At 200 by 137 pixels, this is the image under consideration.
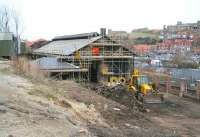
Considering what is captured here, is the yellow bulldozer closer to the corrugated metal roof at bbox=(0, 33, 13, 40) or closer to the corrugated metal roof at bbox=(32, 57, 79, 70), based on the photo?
the corrugated metal roof at bbox=(32, 57, 79, 70)

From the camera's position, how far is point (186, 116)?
25609mm

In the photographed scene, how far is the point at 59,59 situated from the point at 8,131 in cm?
3408

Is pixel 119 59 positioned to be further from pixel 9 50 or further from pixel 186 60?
pixel 186 60

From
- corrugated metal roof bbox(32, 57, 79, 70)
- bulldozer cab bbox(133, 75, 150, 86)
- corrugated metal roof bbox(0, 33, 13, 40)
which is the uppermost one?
corrugated metal roof bbox(0, 33, 13, 40)

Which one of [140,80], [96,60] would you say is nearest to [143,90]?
[140,80]

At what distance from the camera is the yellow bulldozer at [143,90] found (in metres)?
27.7

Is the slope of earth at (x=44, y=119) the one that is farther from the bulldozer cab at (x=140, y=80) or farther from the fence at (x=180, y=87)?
Answer: the fence at (x=180, y=87)

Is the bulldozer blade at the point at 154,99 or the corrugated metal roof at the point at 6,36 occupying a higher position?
the corrugated metal roof at the point at 6,36

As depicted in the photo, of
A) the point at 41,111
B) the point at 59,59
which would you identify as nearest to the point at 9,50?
the point at 59,59

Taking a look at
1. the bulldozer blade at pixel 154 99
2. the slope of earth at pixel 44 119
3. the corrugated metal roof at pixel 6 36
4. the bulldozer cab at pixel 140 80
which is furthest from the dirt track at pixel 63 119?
the corrugated metal roof at pixel 6 36

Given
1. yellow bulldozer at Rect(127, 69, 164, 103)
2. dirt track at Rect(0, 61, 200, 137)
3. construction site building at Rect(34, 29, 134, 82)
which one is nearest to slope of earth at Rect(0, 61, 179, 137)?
dirt track at Rect(0, 61, 200, 137)

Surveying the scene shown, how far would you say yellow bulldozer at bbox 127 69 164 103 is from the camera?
90.7 ft

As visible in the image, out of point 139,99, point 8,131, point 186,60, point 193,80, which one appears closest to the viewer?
point 8,131

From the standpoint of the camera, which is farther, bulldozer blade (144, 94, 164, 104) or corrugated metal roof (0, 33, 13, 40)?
corrugated metal roof (0, 33, 13, 40)
